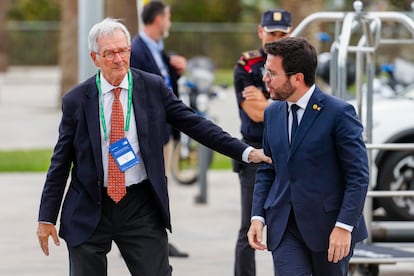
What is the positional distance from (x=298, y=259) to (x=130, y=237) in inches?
32.6

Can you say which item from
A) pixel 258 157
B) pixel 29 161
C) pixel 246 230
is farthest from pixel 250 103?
pixel 29 161

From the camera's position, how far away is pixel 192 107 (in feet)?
47.0

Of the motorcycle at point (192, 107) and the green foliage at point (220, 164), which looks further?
the green foliage at point (220, 164)

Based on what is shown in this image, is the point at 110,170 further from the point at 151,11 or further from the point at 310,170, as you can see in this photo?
the point at 151,11

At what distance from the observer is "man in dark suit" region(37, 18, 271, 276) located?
19.1ft

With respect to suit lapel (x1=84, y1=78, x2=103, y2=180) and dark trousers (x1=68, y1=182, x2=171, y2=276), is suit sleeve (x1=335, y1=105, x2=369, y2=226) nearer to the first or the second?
dark trousers (x1=68, y1=182, x2=171, y2=276)

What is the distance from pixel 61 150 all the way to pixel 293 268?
4.09ft

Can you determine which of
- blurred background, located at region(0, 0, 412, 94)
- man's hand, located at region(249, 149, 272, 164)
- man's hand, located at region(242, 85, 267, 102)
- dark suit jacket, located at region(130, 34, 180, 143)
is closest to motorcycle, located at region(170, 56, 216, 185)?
dark suit jacket, located at region(130, 34, 180, 143)

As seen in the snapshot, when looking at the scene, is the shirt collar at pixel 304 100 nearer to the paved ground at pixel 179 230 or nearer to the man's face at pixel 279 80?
the man's face at pixel 279 80

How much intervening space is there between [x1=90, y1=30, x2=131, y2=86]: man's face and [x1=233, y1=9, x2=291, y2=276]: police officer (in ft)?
6.18

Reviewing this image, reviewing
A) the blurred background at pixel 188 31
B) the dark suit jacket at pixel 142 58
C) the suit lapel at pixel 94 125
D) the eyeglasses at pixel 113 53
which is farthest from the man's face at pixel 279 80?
the blurred background at pixel 188 31

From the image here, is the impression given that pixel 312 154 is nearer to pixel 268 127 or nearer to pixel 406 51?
pixel 268 127

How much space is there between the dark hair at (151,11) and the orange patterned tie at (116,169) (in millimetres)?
4113

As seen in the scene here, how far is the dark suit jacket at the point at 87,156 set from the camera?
229 inches
